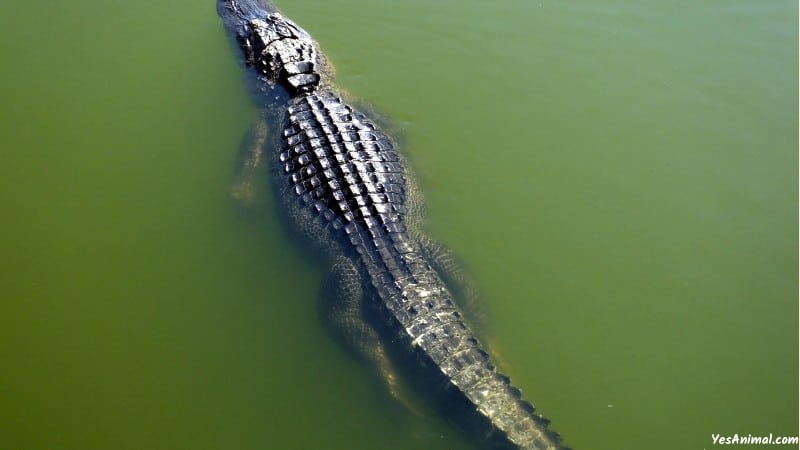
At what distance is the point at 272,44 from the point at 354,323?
3416 millimetres

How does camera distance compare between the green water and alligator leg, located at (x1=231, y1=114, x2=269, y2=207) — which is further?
alligator leg, located at (x1=231, y1=114, x2=269, y2=207)

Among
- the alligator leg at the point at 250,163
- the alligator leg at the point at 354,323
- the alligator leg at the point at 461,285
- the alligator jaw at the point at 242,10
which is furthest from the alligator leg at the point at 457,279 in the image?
the alligator jaw at the point at 242,10

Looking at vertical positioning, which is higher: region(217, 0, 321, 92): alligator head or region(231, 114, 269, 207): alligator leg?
region(217, 0, 321, 92): alligator head

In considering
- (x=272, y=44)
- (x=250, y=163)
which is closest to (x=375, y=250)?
(x=250, y=163)

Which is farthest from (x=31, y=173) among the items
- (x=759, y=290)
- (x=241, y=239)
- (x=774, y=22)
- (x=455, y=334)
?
(x=774, y=22)

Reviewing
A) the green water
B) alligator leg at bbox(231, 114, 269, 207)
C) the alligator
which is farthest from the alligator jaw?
alligator leg at bbox(231, 114, 269, 207)

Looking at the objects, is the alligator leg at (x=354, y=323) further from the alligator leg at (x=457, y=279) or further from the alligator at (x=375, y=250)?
the alligator leg at (x=457, y=279)

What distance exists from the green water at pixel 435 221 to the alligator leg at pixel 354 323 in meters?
0.14

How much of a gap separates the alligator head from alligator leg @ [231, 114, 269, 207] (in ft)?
1.80

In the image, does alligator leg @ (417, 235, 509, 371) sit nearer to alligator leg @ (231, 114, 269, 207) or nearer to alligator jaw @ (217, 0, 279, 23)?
alligator leg @ (231, 114, 269, 207)

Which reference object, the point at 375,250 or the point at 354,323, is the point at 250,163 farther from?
the point at 354,323

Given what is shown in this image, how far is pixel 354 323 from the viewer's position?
4277 millimetres

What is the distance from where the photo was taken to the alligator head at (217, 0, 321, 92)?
19.6 ft

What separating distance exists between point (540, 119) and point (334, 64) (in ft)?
7.57
